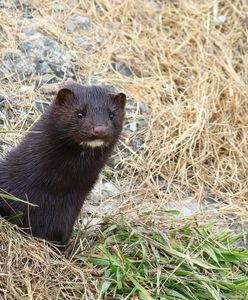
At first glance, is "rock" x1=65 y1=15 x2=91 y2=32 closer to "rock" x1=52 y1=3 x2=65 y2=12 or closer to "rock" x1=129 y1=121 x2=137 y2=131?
"rock" x1=52 y1=3 x2=65 y2=12

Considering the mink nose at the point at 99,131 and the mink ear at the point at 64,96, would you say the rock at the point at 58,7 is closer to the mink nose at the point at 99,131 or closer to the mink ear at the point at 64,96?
the mink ear at the point at 64,96

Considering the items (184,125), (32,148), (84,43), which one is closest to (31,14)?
(84,43)

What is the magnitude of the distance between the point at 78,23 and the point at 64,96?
2450 mm

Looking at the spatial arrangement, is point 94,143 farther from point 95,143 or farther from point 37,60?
point 37,60

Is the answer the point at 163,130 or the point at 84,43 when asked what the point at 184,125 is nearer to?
the point at 163,130

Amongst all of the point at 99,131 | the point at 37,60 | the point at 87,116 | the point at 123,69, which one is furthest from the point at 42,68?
the point at 99,131

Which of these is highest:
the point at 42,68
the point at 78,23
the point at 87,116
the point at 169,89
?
the point at 87,116

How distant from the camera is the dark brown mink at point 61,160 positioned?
4.43 meters

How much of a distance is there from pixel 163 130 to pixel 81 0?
147 cm

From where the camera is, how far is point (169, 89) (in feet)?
21.7

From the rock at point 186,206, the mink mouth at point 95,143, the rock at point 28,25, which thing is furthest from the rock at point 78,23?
the mink mouth at point 95,143

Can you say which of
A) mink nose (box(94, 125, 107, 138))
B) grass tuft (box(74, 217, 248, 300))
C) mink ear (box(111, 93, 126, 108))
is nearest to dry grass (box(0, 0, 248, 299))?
grass tuft (box(74, 217, 248, 300))

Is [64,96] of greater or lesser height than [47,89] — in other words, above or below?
above

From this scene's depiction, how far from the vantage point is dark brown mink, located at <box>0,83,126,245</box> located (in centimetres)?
443
